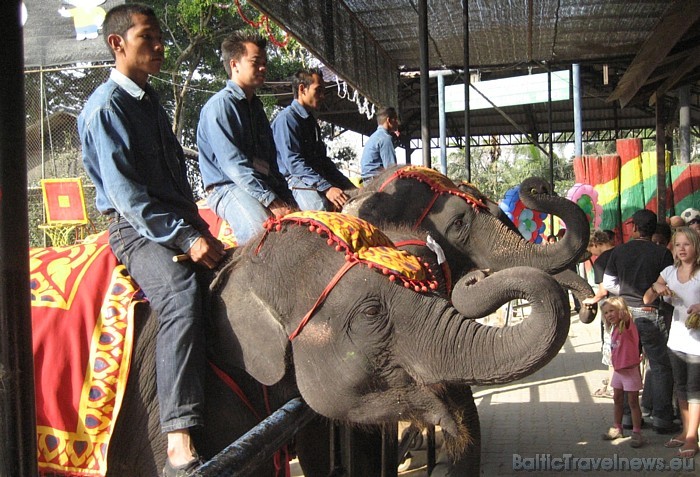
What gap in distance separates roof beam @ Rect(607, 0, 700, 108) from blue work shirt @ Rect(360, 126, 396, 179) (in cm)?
341

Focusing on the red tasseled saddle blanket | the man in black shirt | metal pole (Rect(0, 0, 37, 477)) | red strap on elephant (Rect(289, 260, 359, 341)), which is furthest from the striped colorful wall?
metal pole (Rect(0, 0, 37, 477))

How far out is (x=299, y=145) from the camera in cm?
537

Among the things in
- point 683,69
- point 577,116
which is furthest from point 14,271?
point 577,116

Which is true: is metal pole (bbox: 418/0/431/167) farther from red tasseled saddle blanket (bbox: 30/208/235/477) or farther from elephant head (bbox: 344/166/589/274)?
red tasseled saddle blanket (bbox: 30/208/235/477)

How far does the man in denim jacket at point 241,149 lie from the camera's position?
3643mm

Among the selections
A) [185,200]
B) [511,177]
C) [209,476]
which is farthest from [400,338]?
[511,177]

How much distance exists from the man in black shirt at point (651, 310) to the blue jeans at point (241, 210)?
14.0 ft

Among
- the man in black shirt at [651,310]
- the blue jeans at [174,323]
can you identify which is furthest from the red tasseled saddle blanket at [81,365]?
the man in black shirt at [651,310]

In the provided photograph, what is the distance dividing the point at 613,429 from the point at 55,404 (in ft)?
17.5

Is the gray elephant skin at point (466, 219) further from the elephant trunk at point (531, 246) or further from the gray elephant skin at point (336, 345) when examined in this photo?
the gray elephant skin at point (336, 345)

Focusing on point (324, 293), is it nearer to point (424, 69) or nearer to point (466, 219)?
point (466, 219)

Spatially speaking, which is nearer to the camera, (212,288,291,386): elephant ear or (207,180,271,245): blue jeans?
(212,288,291,386): elephant ear

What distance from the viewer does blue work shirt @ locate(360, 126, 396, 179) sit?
7.00 m

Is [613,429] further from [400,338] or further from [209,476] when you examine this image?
[209,476]
